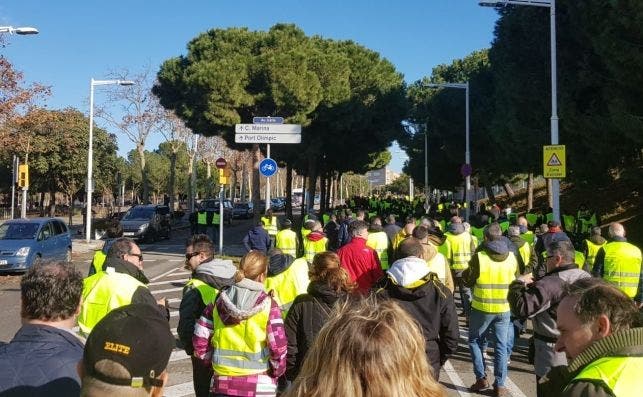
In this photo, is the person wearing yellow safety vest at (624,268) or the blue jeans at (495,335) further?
the person wearing yellow safety vest at (624,268)

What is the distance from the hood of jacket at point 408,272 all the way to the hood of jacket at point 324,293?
1.37 ft

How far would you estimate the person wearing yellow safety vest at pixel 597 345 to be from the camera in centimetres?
197

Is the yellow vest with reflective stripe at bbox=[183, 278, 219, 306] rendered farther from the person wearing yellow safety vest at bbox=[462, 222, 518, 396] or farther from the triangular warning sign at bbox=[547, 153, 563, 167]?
the triangular warning sign at bbox=[547, 153, 563, 167]

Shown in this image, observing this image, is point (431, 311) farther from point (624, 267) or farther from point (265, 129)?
point (265, 129)

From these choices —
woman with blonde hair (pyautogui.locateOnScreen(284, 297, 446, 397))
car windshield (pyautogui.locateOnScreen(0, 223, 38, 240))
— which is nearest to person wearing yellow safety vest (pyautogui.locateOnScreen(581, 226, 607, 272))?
woman with blonde hair (pyautogui.locateOnScreen(284, 297, 446, 397))

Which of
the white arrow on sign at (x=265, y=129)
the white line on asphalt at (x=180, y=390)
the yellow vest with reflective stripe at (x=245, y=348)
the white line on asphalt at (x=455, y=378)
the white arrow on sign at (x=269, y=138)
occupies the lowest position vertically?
the white line on asphalt at (x=455, y=378)

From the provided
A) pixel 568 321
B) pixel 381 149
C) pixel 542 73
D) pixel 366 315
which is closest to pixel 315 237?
pixel 568 321

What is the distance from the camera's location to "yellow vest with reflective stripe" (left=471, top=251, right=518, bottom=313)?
253 inches

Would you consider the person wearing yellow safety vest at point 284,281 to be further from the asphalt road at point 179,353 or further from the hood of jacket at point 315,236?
the hood of jacket at point 315,236

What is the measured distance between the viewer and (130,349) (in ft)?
6.23

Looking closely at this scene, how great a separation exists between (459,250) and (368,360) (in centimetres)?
855

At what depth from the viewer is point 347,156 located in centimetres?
3925

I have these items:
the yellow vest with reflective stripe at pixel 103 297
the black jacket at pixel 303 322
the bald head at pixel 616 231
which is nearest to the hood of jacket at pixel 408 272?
the black jacket at pixel 303 322

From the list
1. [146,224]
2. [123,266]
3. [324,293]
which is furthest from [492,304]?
[146,224]
